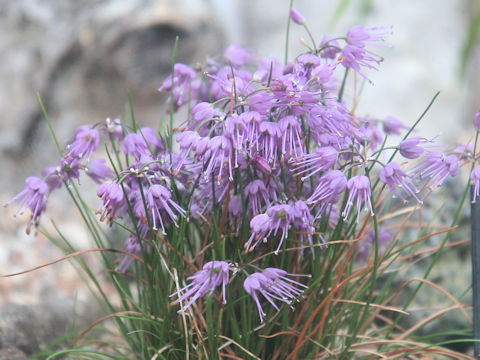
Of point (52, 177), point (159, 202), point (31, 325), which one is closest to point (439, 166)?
point (159, 202)

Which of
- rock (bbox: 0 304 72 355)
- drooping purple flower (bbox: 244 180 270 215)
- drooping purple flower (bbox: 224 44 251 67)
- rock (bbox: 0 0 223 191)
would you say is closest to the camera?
drooping purple flower (bbox: 244 180 270 215)

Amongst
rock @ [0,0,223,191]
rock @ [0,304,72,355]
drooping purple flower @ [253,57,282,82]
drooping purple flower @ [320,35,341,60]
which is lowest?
rock @ [0,304,72,355]

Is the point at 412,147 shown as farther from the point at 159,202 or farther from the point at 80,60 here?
the point at 80,60

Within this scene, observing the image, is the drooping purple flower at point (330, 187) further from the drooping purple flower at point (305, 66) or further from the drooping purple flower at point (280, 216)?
the drooping purple flower at point (305, 66)

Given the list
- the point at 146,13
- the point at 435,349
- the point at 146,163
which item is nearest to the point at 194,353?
the point at 146,163

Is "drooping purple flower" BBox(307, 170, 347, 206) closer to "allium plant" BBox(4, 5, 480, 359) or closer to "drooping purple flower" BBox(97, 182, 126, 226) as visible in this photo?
"allium plant" BBox(4, 5, 480, 359)

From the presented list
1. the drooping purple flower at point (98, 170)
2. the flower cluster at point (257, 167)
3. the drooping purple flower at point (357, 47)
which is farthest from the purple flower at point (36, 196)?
the drooping purple flower at point (357, 47)

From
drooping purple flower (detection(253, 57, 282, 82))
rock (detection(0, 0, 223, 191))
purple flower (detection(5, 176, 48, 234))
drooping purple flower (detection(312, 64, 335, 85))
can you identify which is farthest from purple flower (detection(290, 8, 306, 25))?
rock (detection(0, 0, 223, 191))

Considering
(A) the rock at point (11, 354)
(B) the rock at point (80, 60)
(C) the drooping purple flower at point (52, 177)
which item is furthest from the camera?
(B) the rock at point (80, 60)

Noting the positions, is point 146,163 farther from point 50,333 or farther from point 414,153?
point 50,333
